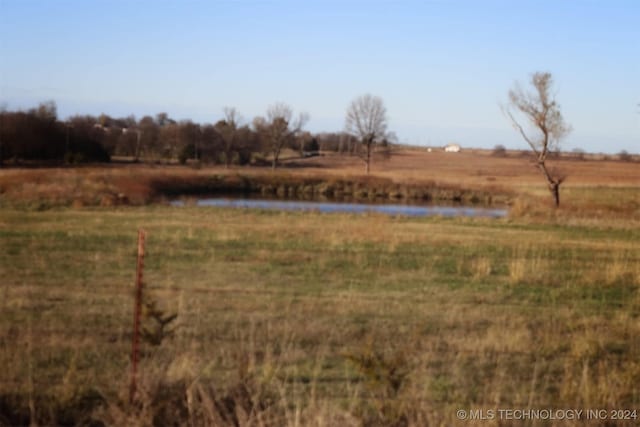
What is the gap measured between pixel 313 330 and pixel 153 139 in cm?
5499

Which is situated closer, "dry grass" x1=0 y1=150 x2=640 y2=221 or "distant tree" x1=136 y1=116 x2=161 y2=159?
"dry grass" x1=0 y1=150 x2=640 y2=221

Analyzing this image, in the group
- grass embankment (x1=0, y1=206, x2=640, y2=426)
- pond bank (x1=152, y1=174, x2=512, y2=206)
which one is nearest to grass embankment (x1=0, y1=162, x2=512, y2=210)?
pond bank (x1=152, y1=174, x2=512, y2=206)

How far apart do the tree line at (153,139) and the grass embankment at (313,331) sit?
28610 millimetres

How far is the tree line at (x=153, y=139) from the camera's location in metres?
44.9

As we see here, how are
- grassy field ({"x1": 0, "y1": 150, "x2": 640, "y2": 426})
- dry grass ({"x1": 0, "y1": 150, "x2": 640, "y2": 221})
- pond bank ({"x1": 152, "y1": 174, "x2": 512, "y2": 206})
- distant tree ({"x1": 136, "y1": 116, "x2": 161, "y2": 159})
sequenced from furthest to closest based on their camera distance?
distant tree ({"x1": 136, "y1": 116, "x2": 161, "y2": 159}) < pond bank ({"x1": 152, "y1": 174, "x2": 512, "y2": 206}) < dry grass ({"x1": 0, "y1": 150, "x2": 640, "y2": 221}) < grassy field ({"x1": 0, "y1": 150, "x2": 640, "y2": 426})

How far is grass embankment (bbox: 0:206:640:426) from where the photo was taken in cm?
637

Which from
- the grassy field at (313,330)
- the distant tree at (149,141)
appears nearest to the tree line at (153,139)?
the distant tree at (149,141)

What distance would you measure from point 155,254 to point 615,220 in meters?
22.8

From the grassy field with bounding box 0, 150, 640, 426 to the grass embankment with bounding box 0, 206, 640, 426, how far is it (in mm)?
32

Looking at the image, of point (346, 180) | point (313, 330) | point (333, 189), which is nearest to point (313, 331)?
point (313, 330)

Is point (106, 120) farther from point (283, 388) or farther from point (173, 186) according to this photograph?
point (283, 388)

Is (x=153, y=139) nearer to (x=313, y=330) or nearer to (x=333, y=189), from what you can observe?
(x=333, y=189)

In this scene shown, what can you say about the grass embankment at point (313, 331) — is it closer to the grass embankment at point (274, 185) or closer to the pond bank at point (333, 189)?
the grass embankment at point (274, 185)

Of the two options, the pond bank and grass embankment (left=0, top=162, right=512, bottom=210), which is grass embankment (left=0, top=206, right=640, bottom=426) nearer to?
grass embankment (left=0, top=162, right=512, bottom=210)
